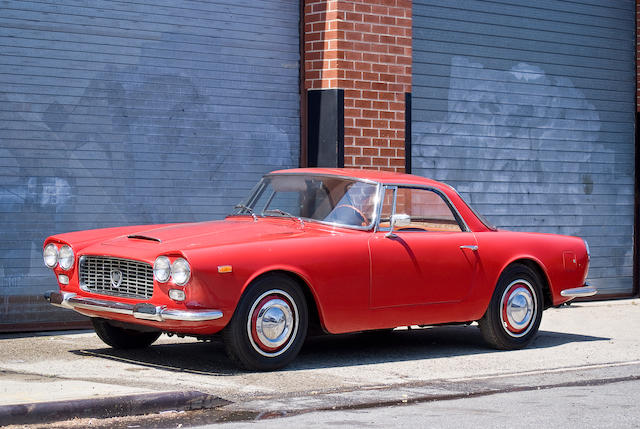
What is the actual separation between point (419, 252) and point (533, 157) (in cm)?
585

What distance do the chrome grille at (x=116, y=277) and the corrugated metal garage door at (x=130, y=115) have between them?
7.81ft

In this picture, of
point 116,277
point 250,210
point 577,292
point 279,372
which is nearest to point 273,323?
point 279,372

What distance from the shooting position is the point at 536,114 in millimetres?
13938

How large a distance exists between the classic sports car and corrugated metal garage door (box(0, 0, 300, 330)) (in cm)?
189

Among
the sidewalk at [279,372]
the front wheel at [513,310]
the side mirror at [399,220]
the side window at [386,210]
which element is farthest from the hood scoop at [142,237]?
the front wheel at [513,310]

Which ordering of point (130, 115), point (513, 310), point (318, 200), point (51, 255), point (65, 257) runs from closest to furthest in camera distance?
point (65, 257), point (51, 255), point (318, 200), point (513, 310), point (130, 115)

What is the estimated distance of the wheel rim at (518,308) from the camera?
9094mm

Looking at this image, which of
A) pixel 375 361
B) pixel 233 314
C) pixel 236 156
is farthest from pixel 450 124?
pixel 233 314

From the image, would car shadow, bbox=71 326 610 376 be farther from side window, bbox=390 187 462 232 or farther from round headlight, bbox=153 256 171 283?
side window, bbox=390 187 462 232

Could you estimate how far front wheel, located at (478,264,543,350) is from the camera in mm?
9039

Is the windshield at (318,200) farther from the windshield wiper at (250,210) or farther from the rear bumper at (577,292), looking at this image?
the rear bumper at (577,292)

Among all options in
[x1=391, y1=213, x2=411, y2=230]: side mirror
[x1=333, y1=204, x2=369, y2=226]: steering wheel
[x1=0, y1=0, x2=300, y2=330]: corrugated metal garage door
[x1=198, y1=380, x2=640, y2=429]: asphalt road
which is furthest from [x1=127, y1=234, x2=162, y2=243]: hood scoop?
[x1=0, y1=0, x2=300, y2=330]: corrugated metal garage door

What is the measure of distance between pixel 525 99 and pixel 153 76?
5.23 meters

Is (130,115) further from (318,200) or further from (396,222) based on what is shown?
(396,222)
